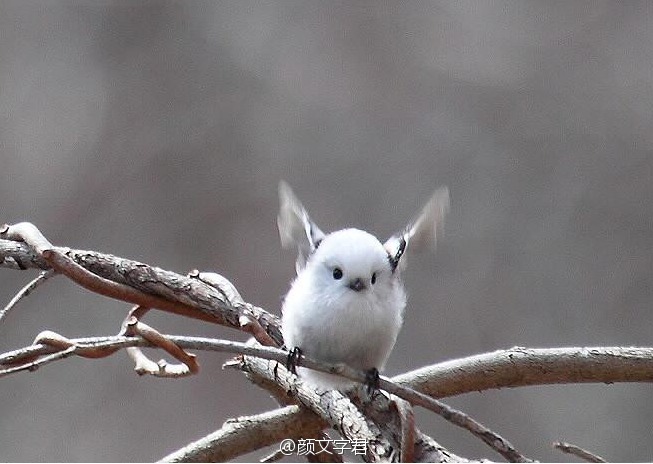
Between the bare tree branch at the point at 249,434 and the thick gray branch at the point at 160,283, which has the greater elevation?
the thick gray branch at the point at 160,283

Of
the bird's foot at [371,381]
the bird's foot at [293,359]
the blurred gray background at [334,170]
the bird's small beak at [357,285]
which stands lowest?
the bird's foot at [371,381]

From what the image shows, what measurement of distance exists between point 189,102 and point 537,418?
898 mm

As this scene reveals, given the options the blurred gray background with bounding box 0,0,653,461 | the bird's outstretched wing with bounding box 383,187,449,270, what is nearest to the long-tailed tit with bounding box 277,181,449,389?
the bird's outstretched wing with bounding box 383,187,449,270

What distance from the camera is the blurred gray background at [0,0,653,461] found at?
176 cm

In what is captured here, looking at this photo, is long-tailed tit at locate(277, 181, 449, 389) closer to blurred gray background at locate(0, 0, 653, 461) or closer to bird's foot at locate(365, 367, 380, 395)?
bird's foot at locate(365, 367, 380, 395)

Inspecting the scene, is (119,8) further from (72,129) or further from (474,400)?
(474,400)

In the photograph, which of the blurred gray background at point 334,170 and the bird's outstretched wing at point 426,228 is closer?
the bird's outstretched wing at point 426,228

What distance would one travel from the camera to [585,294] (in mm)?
1774

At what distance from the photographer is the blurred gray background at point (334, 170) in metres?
1.76

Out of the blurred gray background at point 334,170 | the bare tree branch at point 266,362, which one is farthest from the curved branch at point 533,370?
the blurred gray background at point 334,170

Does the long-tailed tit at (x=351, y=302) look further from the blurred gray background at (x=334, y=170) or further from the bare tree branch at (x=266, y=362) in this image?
the blurred gray background at (x=334, y=170)

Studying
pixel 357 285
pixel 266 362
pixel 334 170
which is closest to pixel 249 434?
pixel 266 362

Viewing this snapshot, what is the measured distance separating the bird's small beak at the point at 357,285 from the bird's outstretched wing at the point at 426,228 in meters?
0.04

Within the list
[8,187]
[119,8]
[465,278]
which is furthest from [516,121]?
[8,187]
